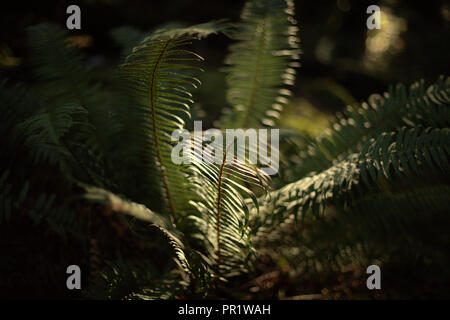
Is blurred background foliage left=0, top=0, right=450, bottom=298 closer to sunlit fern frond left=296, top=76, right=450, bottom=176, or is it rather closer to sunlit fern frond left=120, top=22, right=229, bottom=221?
sunlit fern frond left=296, top=76, right=450, bottom=176

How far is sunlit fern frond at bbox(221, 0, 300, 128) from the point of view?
4.95ft

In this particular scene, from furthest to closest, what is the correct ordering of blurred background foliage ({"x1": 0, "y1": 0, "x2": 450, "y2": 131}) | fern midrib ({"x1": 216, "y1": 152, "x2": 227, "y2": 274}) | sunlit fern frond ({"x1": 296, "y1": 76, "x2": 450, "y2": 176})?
blurred background foliage ({"x1": 0, "y1": 0, "x2": 450, "y2": 131}), sunlit fern frond ({"x1": 296, "y1": 76, "x2": 450, "y2": 176}), fern midrib ({"x1": 216, "y1": 152, "x2": 227, "y2": 274})

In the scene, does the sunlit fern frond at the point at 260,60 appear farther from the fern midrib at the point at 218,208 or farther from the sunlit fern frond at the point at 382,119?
the fern midrib at the point at 218,208

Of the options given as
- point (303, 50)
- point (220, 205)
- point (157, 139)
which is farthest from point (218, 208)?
point (303, 50)

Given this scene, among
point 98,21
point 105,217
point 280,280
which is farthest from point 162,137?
point 98,21

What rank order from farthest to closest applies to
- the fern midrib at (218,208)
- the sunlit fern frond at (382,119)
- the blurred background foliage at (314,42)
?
the blurred background foliage at (314,42), the sunlit fern frond at (382,119), the fern midrib at (218,208)

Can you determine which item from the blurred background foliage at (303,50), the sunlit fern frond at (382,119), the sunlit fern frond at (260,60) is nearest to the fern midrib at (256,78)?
the sunlit fern frond at (260,60)

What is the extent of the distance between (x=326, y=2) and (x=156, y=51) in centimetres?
527

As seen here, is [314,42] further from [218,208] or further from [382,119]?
[218,208]

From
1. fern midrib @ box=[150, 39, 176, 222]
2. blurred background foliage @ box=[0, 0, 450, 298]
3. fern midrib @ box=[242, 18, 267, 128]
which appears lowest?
fern midrib @ box=[150, 39, 176, 222]

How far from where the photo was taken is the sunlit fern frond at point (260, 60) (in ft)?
4.95

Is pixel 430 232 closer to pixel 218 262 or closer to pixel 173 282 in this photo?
pixel 218 262

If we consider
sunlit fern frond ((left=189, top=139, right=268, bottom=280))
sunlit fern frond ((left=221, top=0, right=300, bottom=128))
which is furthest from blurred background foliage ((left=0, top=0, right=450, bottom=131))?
sunlit fern frond ((left=189, top=139, right=268, bottom=280))

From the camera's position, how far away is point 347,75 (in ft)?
12.6
